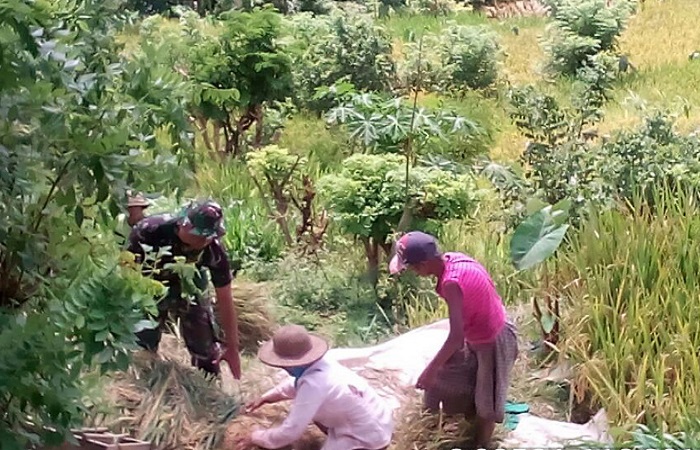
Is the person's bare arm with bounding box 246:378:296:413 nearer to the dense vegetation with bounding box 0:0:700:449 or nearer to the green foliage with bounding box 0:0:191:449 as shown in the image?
the dense vegetation with bounding box 0:0:700:449

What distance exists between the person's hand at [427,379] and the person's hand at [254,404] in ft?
1.69

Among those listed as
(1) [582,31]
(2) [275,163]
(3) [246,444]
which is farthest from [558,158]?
A: (1) [582,31]

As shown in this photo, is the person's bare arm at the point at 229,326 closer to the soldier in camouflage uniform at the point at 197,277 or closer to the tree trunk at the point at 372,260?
the soldier in camouflage uniform at the point at 197,277

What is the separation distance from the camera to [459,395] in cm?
332

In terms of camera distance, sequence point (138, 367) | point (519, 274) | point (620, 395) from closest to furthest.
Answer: point (138, 367) < point (620, 395) < point (519, 274)

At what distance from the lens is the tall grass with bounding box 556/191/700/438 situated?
355 cm

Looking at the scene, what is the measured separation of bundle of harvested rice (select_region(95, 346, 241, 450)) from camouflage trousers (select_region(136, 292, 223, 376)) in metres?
0.12

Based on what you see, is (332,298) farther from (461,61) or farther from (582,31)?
(582,31)

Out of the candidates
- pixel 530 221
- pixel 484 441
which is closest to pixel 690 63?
pixel 530 221

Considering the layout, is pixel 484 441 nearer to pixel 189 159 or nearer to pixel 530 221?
pixel 530 221

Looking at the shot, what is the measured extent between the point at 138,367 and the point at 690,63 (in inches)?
256

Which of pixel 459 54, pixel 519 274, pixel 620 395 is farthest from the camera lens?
pixel 459 54

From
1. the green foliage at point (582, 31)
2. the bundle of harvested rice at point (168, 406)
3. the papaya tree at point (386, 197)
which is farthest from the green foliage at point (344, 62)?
the bundle of harvested rice at point (168, 406)

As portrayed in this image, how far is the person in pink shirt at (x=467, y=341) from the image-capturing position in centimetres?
313
